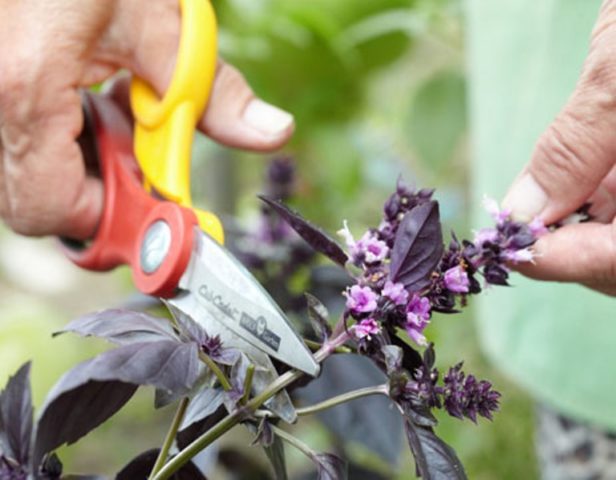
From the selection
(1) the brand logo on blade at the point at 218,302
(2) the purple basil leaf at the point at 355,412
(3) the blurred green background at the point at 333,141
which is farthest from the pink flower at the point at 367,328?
(3) the blurred green background at the point at 333,141

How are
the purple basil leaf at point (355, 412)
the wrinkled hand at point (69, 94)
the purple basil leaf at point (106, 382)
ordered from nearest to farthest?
the purple basil leaf at point (106, 382) → the wrinkled hand at point (69, 94) → the purple basil leaf at point (355, 412)

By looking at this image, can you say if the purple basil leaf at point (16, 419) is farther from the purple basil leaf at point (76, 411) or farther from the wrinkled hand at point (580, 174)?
the wrinkled hand at point (580, 174)

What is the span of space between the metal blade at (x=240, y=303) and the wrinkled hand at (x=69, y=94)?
16 cm

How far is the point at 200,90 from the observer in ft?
Result: 2.18

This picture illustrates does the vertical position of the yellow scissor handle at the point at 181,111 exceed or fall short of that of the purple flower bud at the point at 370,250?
it falls short

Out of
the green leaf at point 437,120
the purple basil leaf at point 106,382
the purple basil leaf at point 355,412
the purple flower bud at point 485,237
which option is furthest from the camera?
the green leaf at point 437,120

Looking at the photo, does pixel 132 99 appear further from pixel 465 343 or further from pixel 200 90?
pixel 465 343

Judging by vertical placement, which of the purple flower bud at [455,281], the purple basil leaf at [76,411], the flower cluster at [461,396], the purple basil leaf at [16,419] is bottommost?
the purple basil leaf at [16,419]

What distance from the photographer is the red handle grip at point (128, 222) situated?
58cm

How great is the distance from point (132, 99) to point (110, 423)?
36.5 inches

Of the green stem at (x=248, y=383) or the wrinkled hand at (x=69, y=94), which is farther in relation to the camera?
the wrinkled hand at (x=69, y=94)

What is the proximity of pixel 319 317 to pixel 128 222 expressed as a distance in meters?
0.25

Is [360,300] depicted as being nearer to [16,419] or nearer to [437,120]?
[16,419]

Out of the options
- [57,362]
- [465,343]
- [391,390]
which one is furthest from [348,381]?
[465,343]
